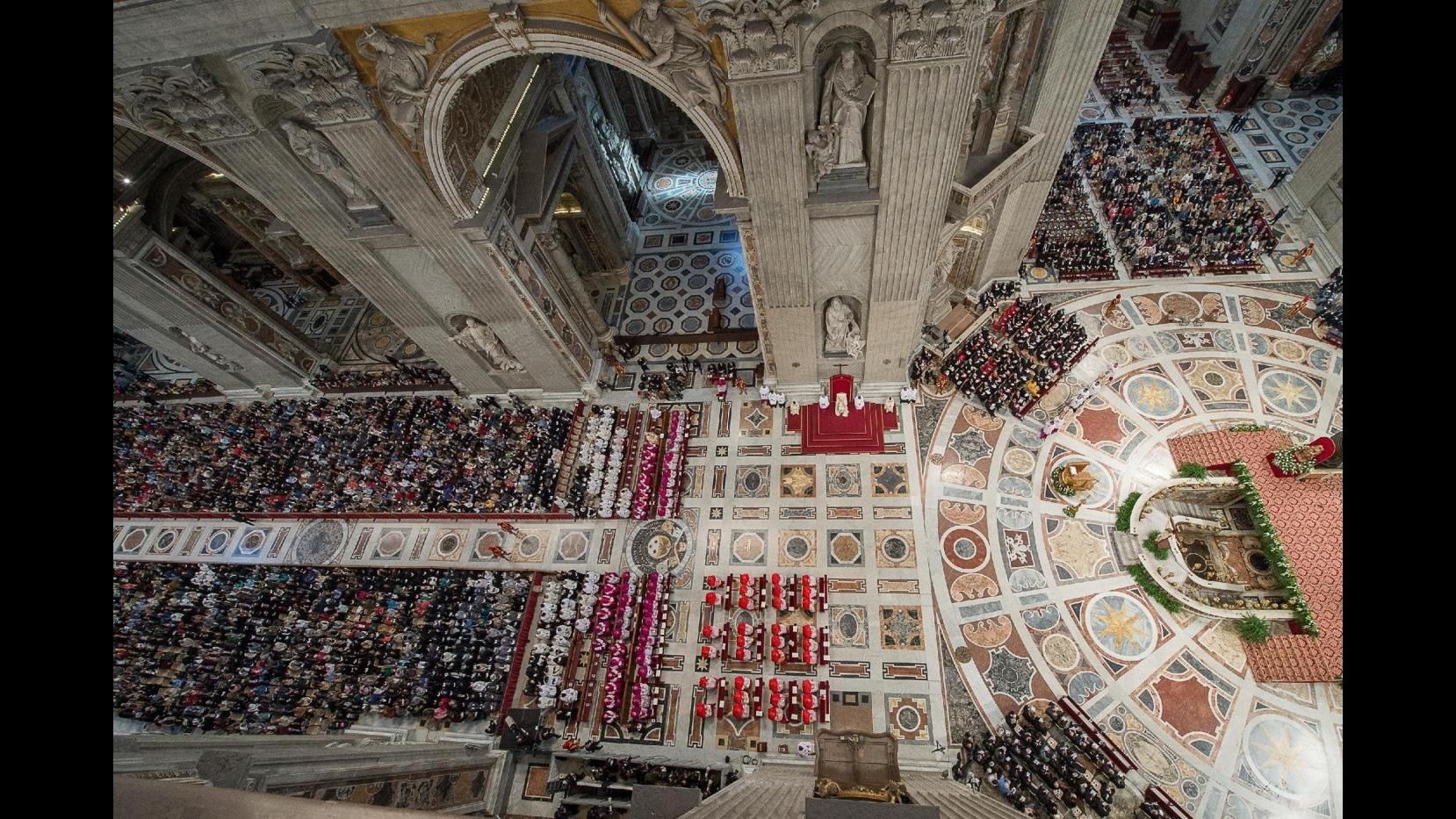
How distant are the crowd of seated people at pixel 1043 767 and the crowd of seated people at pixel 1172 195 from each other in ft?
45.2

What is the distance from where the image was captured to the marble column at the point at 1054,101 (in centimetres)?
1026

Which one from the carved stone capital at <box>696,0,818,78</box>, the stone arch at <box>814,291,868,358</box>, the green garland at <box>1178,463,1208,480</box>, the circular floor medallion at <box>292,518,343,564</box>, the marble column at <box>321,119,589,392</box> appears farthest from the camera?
the circular floor medallion at <box>292,518,343,564</box>

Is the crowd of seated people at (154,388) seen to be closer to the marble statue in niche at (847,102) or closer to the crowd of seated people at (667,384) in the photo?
the crowd of seated people at (667,384)

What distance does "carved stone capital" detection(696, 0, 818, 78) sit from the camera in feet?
23.2

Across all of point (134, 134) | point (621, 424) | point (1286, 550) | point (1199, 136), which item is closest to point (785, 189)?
point (621, 424)

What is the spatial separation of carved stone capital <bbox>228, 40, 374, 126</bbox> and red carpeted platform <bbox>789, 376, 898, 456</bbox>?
445 inches

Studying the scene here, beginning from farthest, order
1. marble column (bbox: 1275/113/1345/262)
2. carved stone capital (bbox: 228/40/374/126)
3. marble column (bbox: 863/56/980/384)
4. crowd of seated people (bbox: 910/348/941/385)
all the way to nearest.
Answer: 1. marble column (bbox: 1275/113/1345/262)
2. crowd of seated people (bbox: 910/348/941/385)
3. marble column (bbox: 863/56/980/384)
4. carved stone capital (bbox: 228/40/374/126)

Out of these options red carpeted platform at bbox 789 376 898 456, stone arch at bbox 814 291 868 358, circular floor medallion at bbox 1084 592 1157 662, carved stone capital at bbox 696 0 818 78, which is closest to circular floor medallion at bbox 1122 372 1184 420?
circular floor medallion at bbox 1084 592 1157 662

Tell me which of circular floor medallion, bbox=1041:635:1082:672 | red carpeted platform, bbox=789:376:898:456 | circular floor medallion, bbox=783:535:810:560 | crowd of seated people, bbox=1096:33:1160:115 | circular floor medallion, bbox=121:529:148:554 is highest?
crowd of seated people, bbox=1096:33:1160:115

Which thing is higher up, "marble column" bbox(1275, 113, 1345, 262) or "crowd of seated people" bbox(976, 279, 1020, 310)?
"marble column" bbox(1275, 113, 1345, 262)

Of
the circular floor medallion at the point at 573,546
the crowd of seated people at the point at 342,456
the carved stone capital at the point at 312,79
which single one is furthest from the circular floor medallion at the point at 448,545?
the carved stone capital at the point at 312,79

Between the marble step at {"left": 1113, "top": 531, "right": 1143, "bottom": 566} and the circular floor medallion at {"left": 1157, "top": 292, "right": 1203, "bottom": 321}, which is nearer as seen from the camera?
the marble step at {"left": 1113, "top": 531, "right": 1143, "bottom": 566}

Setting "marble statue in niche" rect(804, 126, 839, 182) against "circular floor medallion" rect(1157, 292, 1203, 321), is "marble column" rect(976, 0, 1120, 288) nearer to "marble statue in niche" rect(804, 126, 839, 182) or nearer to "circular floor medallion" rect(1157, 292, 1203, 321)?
"circular floor medallion" rect(1157, 292, 1203, 321)
